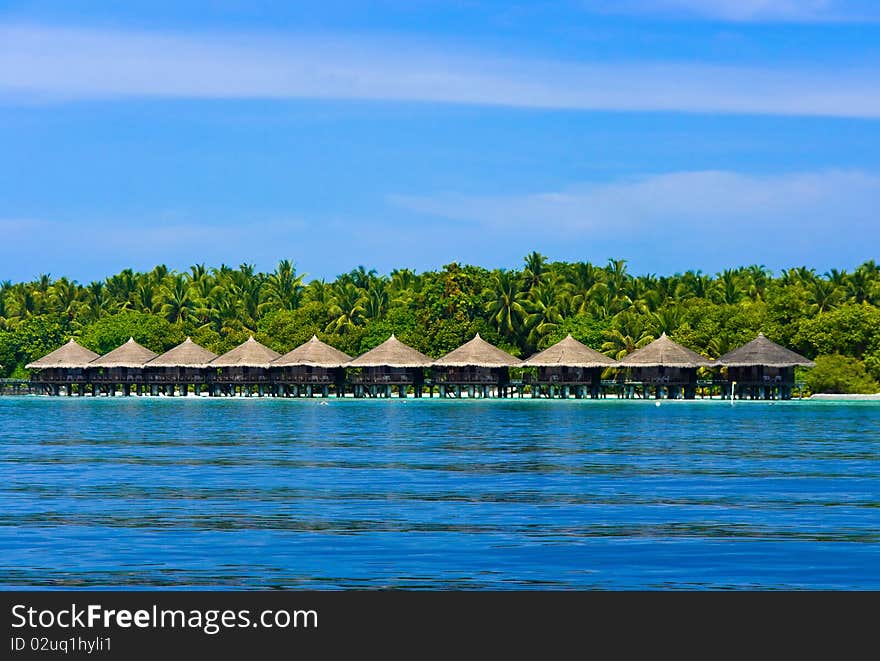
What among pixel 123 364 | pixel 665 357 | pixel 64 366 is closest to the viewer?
pixel 665 357

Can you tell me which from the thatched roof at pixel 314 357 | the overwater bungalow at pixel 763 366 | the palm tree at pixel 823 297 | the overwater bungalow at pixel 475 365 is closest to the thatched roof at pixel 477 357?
the overwater bungalow at pixel 475 365

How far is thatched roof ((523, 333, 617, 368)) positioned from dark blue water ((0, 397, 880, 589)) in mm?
31998

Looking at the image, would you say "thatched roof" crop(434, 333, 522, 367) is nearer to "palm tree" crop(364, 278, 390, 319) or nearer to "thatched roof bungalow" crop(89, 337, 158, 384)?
"palm tree" crop(364, 278, 390, 319)

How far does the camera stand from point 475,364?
79.5 metres

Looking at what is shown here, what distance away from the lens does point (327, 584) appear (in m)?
15.0

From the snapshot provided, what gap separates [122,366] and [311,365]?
13.1 metres
